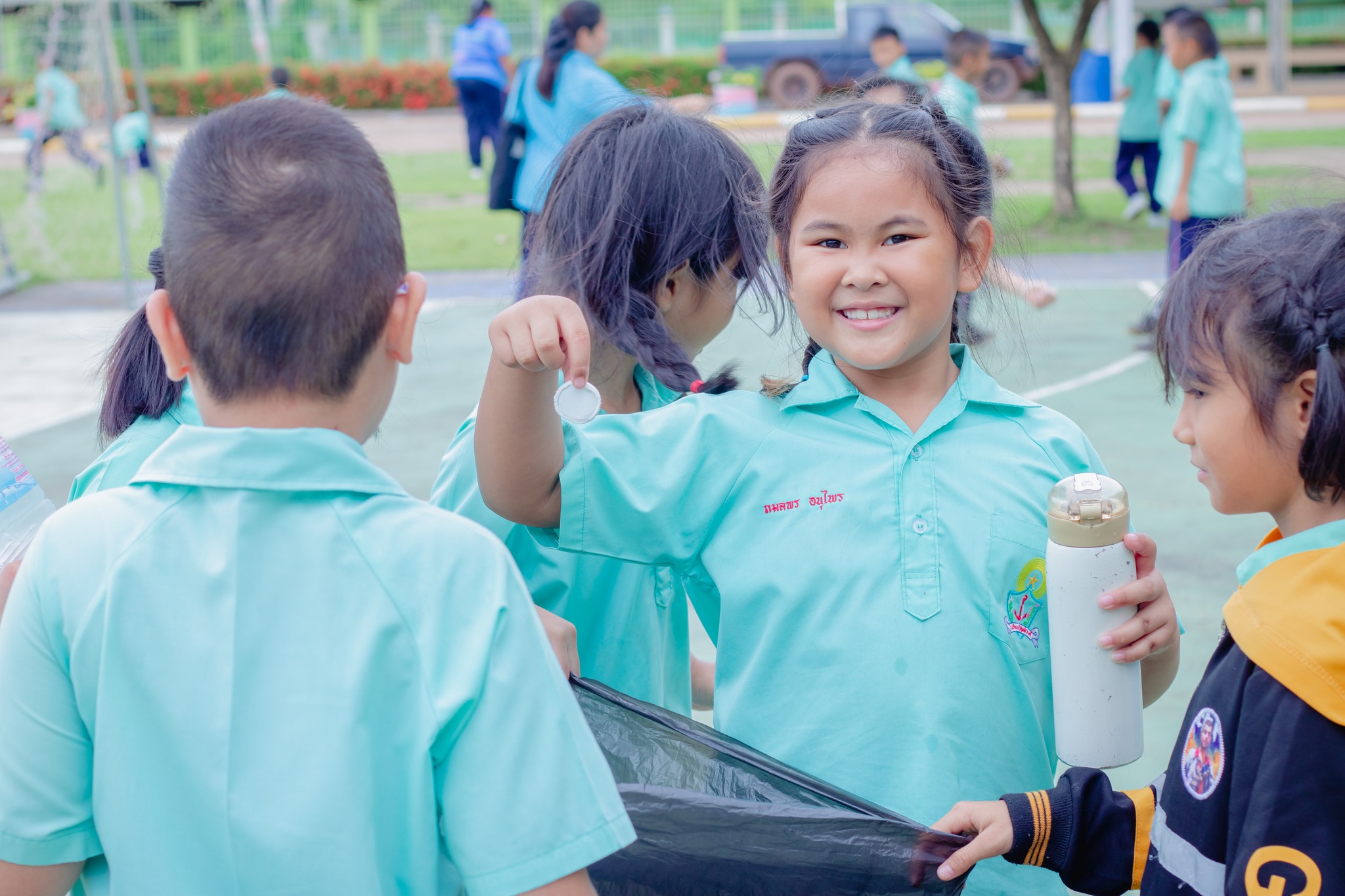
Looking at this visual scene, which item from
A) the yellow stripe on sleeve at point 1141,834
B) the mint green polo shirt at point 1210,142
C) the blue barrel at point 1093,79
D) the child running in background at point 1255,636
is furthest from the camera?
the blue barrel at point 1093,79

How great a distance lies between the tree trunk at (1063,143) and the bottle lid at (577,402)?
37.7 ft

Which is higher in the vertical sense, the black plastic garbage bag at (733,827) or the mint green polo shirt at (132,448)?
the mint green polo shirt at (132,448)

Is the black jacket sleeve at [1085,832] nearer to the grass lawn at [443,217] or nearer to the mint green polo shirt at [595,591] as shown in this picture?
the mint green polo shirt at [595,591]

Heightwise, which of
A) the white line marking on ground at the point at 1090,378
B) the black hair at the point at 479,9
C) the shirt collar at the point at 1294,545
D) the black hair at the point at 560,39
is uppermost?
the black hair at the point at 479,9

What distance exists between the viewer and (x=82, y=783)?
114cm

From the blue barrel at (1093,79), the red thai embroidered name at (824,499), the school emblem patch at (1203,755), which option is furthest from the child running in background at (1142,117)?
the blue barrel at (1093,79)

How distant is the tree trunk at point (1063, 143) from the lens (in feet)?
40.0

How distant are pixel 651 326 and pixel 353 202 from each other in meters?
0.83

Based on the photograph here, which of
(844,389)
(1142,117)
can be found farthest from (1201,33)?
(844,389)

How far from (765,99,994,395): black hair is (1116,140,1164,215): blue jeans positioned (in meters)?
10.6

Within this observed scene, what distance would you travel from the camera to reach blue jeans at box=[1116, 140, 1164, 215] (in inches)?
467

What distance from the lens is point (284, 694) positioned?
3.57 ft

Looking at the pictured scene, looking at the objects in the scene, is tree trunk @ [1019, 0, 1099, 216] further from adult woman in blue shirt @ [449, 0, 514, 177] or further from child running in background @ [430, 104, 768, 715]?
child running in background @ [430, 104, 768, 715]

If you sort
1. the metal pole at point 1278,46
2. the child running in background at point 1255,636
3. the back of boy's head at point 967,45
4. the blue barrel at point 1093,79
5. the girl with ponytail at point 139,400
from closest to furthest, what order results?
1. the child running in background at point 1255,636
2. the girl with ponytail at point 139,400
3. the back of boy's head at point 967,45
4. the blue barrel at point 1093,79
5. the metal pole at point 1278,46
